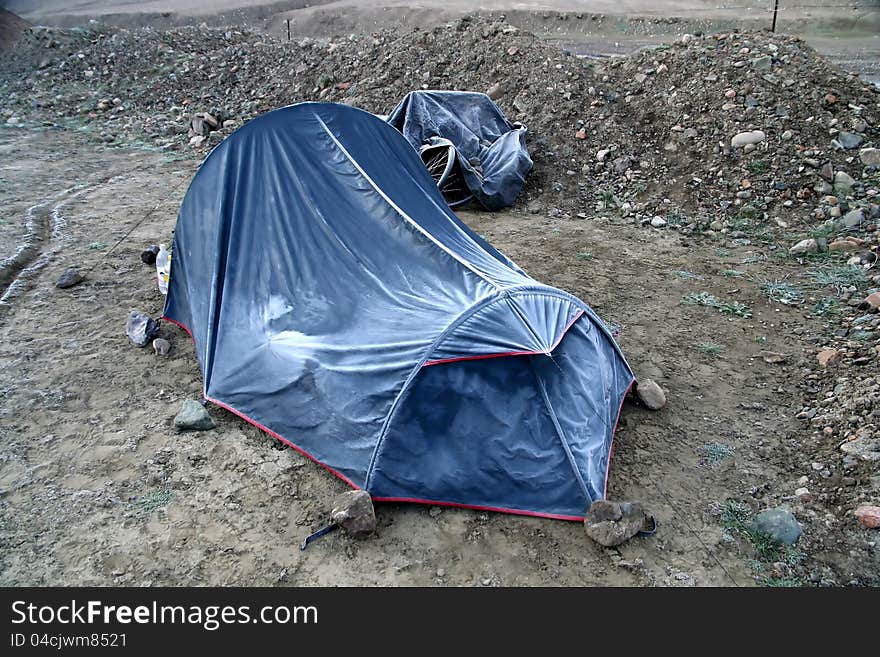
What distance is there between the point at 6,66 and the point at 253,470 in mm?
17616

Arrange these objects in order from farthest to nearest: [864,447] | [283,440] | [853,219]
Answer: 1. [853,219]
2. [283,440]
3. [864,447]

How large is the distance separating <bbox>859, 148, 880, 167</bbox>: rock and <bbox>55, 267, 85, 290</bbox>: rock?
32.6 feet

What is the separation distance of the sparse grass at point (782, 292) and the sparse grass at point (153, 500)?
20.3ft

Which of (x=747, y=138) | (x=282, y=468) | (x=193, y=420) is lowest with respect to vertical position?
(x=282, y=468)

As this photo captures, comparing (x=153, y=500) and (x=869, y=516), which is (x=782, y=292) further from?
(x=153, y=500)

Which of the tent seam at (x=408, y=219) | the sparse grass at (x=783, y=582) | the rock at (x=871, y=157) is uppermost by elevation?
the tent seam at (x=408, y=219)

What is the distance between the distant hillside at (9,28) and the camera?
18.8m

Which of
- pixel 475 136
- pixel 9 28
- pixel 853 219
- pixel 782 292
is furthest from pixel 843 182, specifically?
pixel 9 28

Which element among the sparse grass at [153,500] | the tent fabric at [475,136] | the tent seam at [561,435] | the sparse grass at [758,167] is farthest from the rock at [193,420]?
the sparse grass at [758,167]

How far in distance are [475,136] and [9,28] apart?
55.0 feet

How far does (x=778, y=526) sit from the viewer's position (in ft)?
13.9

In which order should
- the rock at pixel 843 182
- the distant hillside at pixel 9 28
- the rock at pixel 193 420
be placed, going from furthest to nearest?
the distant hillside at pixel 9 28 < the rock at pixel 843 182 < the rock at pixel 193 420

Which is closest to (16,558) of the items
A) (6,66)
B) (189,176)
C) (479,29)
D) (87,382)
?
(87,382)

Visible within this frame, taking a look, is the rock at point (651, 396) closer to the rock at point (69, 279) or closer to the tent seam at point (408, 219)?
the tent seam at point (408, 219)
